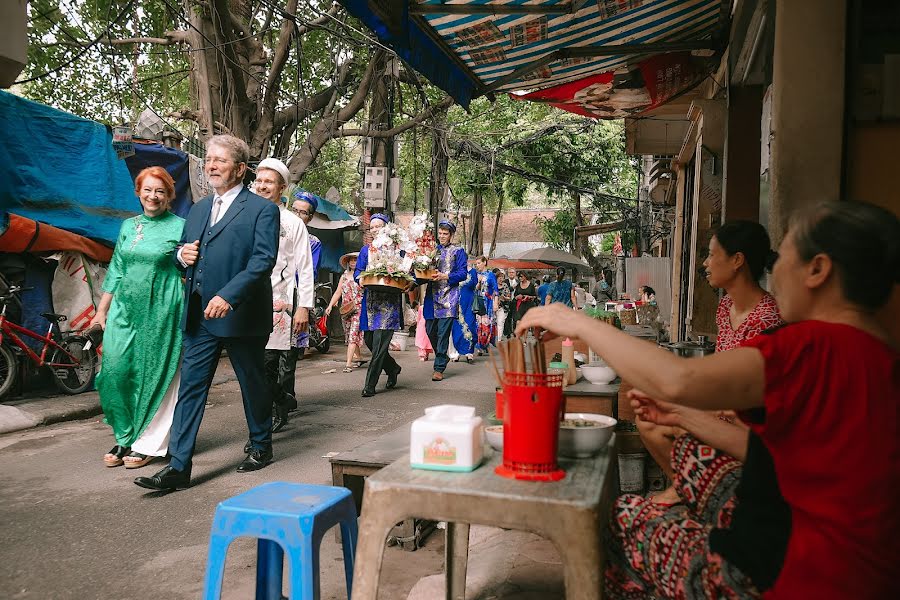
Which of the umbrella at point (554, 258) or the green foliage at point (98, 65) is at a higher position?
the green foliage at point (98, 65)

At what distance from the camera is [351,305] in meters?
11.8

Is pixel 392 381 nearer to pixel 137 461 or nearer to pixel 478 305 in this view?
pixel 137 461

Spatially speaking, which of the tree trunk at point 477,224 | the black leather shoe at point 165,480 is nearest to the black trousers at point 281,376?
the black leather shoe at point 165,480

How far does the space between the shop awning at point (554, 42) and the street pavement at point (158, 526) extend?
3.15 metres

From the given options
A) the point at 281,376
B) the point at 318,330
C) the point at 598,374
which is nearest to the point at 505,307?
the point at 318,330

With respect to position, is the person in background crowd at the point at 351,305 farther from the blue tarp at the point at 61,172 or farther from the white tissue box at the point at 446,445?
the white tissue box at the point at 446,445

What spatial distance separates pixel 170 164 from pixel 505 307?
13.2 m

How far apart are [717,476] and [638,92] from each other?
19.2 feet

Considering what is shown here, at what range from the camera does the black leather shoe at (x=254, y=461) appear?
5.07 meters

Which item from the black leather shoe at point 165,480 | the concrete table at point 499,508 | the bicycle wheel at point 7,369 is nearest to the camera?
the concrete table at point 499,508

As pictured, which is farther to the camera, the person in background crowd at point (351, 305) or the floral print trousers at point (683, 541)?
the person in background crowd at point (351, 305)

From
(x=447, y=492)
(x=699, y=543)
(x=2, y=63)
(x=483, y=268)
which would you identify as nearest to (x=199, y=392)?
(x=2, y=63)

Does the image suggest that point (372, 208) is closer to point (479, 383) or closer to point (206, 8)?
point (206, 8)

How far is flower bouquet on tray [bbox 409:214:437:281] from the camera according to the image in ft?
29.3
